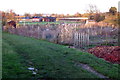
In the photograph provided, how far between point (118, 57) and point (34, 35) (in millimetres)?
13087

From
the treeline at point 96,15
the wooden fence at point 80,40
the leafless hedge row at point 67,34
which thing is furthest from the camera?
the treeline at point 96,15

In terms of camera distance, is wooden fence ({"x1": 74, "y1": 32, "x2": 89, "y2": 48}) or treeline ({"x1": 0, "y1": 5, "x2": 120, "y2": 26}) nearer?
wooden fence ({"x1": 74, "y1": 32, "x2": 89, "y2": 48})

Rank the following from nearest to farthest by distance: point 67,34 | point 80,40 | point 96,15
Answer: point 80,40 < point 67,34 < point 96,15

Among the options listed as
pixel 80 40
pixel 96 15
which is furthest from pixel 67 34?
pixel 96 15

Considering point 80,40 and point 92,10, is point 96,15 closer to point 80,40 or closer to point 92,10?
point 92,10

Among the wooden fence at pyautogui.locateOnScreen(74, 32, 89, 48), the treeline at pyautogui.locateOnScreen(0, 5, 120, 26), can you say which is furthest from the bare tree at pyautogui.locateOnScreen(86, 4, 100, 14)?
the wooden fence at pyautogui.locateOnScreen(74, 32, 89, 48)

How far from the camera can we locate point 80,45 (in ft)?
55.1

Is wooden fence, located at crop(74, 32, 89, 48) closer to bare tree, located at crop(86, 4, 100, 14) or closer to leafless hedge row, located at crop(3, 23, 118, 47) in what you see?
leafless hedge row, located at crop(3, 23, 118, 47)

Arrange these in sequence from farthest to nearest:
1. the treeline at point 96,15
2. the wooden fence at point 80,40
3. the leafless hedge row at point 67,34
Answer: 1. the treeline at point 96,15
2. the leafless hedge row at point 67,34
3. the wooden fence at point 80,40

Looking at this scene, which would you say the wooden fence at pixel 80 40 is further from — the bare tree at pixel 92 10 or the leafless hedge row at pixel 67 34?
the bare tree at pixel 92 10

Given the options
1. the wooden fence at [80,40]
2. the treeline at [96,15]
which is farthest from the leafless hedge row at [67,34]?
the treeline at [96,15]

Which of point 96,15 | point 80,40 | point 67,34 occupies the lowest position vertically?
point 80,40

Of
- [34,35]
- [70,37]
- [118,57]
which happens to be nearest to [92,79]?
[118,57]

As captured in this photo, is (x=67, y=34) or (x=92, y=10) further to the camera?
(x=92, y=10)
